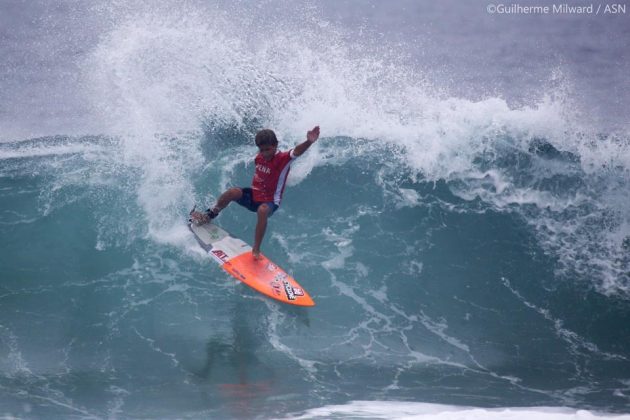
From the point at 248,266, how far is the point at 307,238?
1.30 m

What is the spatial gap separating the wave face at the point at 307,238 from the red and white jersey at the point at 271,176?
1194 millimetres

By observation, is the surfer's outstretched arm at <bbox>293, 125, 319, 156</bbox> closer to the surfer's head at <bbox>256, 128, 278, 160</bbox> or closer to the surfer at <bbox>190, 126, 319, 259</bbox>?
the surfer at <bbox>190, 126, 319, 259</bbox>

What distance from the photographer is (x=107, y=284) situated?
7.51 metres

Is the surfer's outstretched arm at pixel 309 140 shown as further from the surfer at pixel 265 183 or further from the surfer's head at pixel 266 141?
the surfer's head at pixel 266 141

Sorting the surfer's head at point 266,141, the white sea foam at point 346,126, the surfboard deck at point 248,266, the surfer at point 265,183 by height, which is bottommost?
the surfboard deck at point 248,266

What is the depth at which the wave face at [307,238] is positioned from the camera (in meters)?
6.12

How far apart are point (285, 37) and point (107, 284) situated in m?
7.29

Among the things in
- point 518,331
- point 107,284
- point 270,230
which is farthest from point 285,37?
point 518,331

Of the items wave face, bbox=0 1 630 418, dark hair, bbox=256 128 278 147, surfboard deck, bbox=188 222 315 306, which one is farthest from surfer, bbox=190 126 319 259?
wave face, bbox=0 1 630 418

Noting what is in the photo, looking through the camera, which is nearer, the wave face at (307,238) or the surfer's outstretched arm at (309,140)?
the wave face at (307,238)

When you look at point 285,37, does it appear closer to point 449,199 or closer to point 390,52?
point 390,52

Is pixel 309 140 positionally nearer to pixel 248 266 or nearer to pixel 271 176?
pixel 271 176

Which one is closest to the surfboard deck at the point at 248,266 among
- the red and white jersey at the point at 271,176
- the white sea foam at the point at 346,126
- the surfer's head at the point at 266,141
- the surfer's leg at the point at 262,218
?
the surfer's leg at the point at 262,218

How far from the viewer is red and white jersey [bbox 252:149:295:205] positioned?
6828mm
